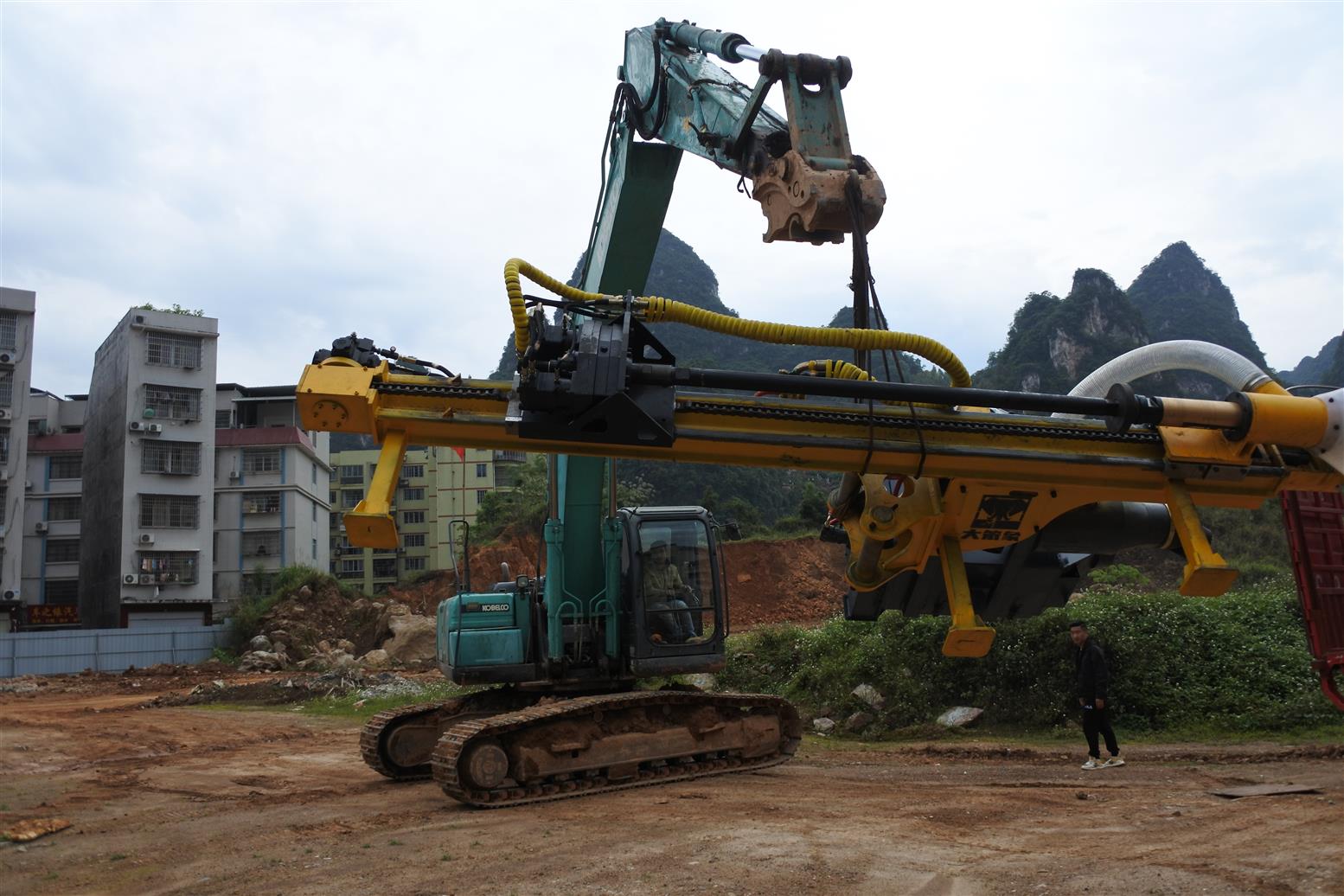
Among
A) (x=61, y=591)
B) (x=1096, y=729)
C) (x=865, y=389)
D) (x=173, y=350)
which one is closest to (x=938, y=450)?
(x=865, y=389)

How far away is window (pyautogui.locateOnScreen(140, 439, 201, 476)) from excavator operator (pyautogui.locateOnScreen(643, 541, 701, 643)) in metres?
33.8

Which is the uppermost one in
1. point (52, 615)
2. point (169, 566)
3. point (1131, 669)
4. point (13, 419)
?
point (13, 419)

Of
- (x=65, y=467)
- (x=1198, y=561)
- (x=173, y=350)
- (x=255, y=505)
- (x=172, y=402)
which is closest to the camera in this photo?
(x=1198, y=561)

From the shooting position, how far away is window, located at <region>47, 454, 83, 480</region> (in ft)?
141

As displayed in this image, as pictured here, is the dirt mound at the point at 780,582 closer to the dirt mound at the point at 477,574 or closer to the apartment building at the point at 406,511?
the dirt mound at the point at 477,574

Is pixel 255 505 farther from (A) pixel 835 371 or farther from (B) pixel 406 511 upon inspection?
(A) pixel 835 371

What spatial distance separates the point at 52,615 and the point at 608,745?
125ft

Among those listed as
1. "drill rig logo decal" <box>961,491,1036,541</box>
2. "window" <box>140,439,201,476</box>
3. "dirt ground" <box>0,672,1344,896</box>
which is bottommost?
"dirt ground" <box>0,672,1344,896</box>

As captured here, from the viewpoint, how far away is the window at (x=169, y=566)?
3762 cm

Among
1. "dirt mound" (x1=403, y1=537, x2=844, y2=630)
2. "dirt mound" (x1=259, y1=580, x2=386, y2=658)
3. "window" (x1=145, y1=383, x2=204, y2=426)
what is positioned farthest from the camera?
"window" (x1=145, y1=383, x2=204, y2=426)

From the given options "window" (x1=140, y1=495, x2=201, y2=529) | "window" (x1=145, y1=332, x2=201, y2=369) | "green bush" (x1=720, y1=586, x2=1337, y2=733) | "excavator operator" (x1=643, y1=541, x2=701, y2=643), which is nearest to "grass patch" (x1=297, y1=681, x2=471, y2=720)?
"green bush" (x1=720, y1=586, x2=1337, y2=733)

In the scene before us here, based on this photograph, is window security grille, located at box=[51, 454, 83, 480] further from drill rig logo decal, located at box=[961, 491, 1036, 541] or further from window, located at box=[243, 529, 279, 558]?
drill rig logo decal, located at box=[961, 491, 1036, 541]

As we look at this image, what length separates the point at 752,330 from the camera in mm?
4488

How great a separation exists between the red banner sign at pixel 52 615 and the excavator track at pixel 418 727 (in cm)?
3510
